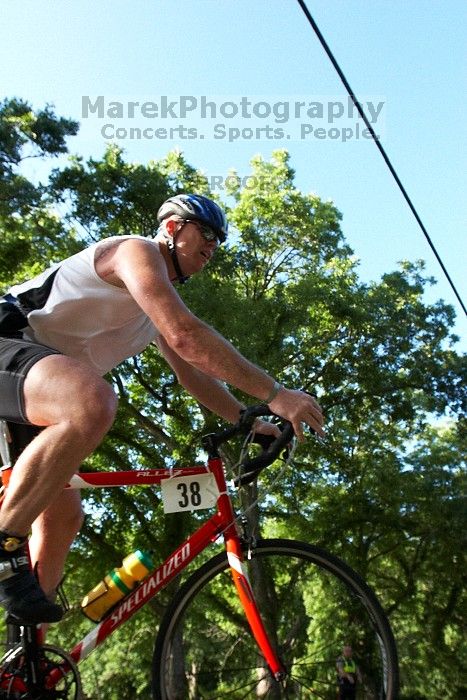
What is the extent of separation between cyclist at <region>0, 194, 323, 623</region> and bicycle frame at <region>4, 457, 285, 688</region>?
0.20 metres

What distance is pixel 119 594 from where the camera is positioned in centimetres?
253

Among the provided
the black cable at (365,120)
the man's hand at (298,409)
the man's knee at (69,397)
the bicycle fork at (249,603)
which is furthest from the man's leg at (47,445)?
the black cable at (365,120)

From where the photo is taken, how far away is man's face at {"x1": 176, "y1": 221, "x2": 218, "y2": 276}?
2514 millimetres

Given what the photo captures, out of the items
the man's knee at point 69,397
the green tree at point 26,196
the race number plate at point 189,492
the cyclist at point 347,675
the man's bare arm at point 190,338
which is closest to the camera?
the man's knee at point 69,397

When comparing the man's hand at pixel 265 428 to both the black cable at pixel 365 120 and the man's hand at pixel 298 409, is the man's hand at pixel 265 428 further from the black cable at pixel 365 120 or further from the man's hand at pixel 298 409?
the black cable at pixel 365 120

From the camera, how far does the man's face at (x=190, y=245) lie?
251 centimetres

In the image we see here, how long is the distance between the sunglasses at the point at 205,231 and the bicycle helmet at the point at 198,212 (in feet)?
0.03

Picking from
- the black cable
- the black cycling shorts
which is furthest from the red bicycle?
the black cable

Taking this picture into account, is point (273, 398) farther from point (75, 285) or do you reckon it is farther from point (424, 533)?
point (424, 533)

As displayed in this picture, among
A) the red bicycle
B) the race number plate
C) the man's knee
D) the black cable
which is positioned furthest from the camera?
the black cable

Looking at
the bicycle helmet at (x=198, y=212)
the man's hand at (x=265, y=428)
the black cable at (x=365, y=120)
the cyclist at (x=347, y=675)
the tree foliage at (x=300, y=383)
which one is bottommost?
the cyclist at (x=347, y=675)

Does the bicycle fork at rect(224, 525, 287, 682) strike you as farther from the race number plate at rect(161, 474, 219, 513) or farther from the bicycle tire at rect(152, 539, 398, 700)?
the race number plate at rect(161, 474, 219, 513)

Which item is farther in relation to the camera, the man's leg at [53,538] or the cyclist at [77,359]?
the man's leg at [53,538]

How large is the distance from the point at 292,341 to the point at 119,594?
14.0 meters
